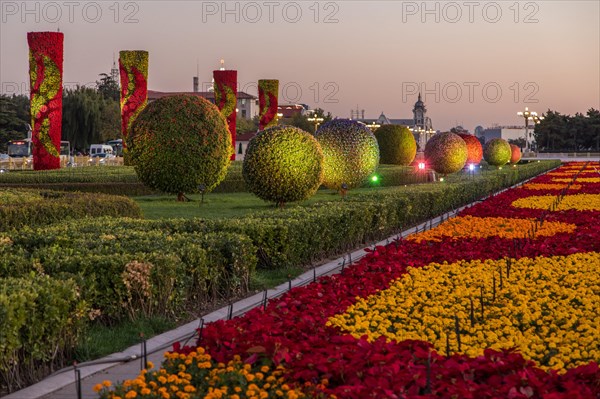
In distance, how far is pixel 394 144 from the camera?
139 feet

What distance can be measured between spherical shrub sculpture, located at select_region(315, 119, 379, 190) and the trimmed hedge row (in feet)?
35.9

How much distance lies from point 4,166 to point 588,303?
3834 cm

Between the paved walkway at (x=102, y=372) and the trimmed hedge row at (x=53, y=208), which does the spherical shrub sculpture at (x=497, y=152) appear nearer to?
the trimmed hedge row at (x=53, y=208)

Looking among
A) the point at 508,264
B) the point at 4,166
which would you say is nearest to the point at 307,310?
Result: the point at 508,264

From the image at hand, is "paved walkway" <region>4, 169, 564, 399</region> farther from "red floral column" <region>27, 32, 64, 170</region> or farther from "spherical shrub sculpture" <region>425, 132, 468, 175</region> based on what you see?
"spherical shrub sculpture" <region>425, 132, 468, 175</region>

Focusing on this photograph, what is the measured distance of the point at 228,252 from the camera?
9.64 m

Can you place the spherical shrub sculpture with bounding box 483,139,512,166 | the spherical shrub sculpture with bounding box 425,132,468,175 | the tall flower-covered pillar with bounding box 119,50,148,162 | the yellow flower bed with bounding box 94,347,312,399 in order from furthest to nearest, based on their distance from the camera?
the spherical shrub sculpture with bounding box 483,139,512,166 → the spherical shrub sculpture with bounding box 425,132,468,175 → the tall flower-covered pillar with bounding box 119,50,148,162 → the yellow flower bed with bounding box 94,347,312,399

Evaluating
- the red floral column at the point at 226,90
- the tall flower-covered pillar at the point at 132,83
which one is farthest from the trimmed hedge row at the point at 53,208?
the red floral column at the point at 226,90

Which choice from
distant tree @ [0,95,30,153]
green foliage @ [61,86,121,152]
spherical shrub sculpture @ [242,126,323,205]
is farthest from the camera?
distant tree @ [0,95,30,153]

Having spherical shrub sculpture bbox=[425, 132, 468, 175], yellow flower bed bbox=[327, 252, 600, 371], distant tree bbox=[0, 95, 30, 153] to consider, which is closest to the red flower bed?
yellow flower bed bbox=[327, 252, 600, 371]

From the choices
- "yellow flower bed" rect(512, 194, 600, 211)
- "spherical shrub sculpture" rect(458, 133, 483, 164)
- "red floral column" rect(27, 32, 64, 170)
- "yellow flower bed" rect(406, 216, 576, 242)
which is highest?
"red floral column" rect(27, 32, 64, 170)

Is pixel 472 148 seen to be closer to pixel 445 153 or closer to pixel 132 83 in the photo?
pixel 445 153

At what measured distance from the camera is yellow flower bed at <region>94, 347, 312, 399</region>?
16.5ft

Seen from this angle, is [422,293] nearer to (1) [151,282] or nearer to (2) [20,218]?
(1) [151,282]
